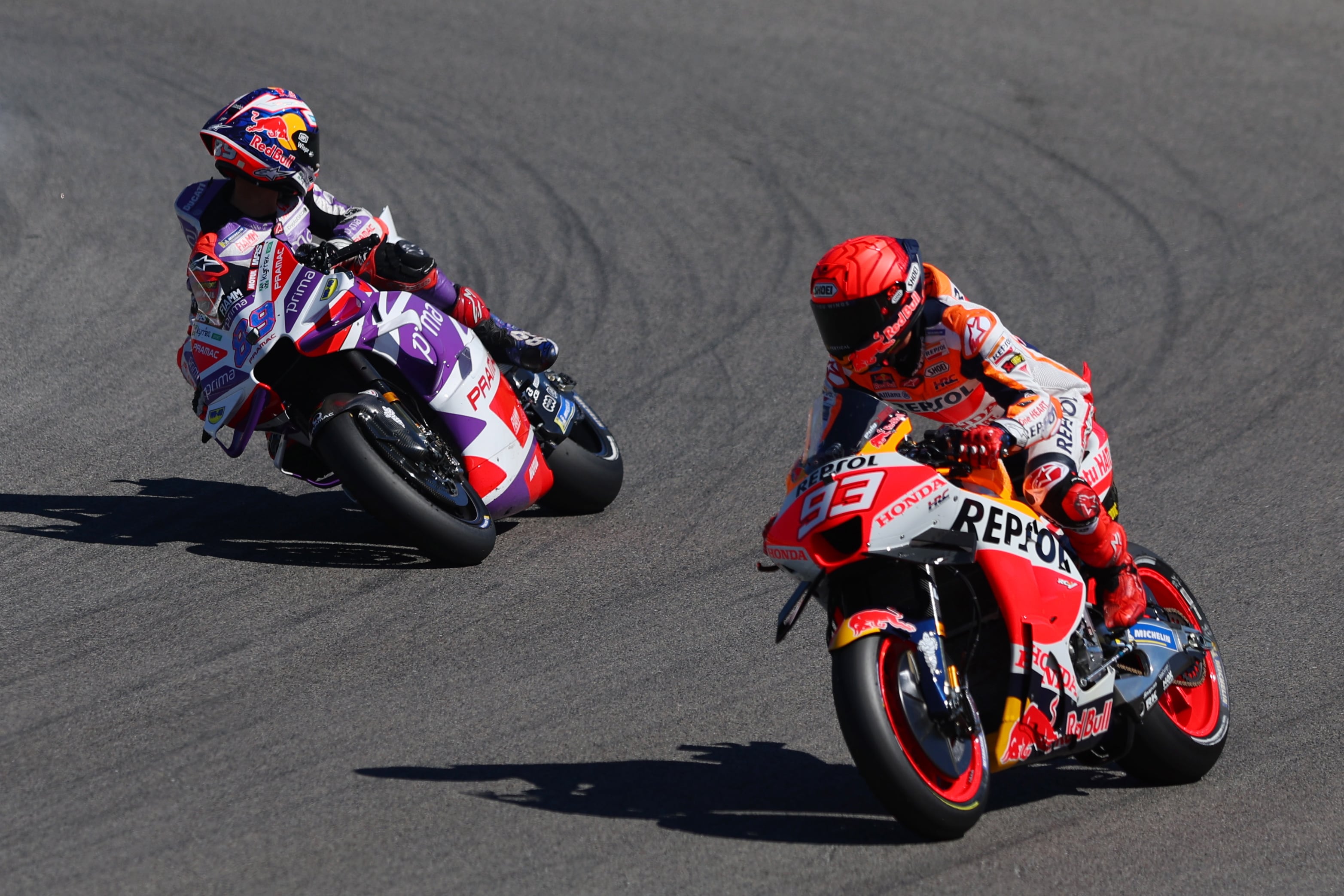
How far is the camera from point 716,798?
504 cm

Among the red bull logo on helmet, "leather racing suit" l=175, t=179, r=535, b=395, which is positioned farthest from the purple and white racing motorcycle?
the red bull logo on helmet

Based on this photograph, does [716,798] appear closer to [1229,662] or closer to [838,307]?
[838,307]

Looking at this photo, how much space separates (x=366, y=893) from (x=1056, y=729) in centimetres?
214

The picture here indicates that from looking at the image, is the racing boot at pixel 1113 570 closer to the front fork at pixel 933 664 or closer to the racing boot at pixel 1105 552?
the racing boot at pixel 1105 552

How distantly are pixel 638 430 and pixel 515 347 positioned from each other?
150 centimetres

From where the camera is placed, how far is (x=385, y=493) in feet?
22.6

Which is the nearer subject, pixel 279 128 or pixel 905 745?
pixel 905 745

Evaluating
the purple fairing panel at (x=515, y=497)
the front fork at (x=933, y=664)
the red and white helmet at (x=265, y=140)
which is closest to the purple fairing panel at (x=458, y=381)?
the purple fairing panel at (x=515, y=497)

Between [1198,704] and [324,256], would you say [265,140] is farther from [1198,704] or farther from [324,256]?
[1198,704]

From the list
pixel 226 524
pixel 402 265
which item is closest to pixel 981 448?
pixel 402 265

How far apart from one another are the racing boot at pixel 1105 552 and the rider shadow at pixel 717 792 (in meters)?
1.03

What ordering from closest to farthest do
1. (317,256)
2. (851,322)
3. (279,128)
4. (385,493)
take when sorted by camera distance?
(851,322) < (385,493) < (317,256) < (279,128)

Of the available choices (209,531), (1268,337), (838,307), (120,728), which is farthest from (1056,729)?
(1268,337)

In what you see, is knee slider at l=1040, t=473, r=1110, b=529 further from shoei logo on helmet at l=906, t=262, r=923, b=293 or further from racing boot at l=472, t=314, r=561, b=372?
racing boot at l=472, t=314, r=561, b=372
